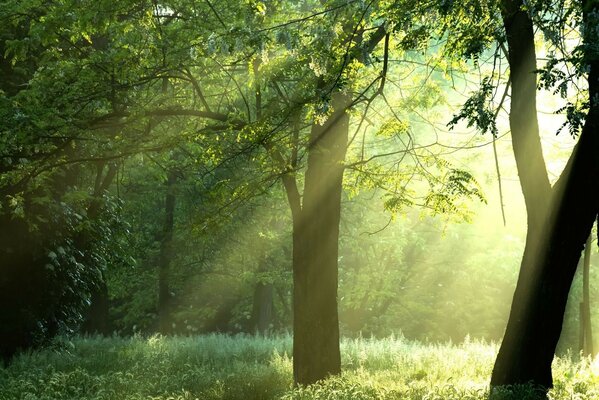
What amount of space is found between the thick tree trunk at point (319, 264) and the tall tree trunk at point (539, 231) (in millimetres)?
3203

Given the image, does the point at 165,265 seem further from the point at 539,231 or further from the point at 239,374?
the point at 539,231

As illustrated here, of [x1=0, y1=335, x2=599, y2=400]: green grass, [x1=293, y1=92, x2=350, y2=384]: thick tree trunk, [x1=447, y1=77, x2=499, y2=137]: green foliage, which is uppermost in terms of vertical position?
[x1=447, y1=77, x2=499, y2=137]: green foliage

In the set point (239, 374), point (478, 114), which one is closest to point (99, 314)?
point (239, 374)

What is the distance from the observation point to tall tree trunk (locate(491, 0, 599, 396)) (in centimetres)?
882

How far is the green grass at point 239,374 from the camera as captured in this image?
891 centimetres

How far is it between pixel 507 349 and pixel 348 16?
16.2 ft

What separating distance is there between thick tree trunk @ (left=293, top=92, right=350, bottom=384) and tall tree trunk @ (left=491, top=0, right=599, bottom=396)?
320 cm

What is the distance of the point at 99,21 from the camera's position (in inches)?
395

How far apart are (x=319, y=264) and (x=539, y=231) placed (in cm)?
399

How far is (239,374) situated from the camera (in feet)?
43.5

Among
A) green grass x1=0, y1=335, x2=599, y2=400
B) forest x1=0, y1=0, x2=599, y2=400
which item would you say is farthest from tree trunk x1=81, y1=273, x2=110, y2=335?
green grass x1=0, y1=335, x2=599, y2=400

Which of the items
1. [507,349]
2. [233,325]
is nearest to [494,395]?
[507,349]

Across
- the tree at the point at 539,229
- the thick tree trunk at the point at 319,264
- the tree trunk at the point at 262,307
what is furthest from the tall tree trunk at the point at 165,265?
the tree at the point at 539,229

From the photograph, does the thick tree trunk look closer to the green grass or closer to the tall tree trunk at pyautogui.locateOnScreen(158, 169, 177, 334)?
the green grass
